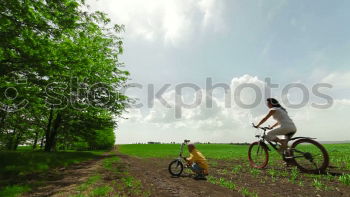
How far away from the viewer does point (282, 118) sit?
26.0 feet

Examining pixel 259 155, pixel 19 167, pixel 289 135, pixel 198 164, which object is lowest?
pixel 19 167

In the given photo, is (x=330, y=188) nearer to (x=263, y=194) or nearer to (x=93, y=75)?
(x=263, y=194)

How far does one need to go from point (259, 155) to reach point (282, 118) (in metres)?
2.51

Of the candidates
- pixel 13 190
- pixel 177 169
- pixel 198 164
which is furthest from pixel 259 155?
pixel 13 190

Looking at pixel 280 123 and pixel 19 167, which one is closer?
pixel 280 123

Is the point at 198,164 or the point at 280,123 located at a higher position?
the point at 280,123

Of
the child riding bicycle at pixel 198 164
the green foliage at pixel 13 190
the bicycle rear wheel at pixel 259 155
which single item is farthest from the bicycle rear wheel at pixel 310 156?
the green foliage at pixel 13 190

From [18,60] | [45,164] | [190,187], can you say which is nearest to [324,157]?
[190,187]

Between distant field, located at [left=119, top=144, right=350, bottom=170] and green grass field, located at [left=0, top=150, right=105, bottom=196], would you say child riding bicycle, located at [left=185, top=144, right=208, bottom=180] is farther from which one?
green grass field, located at [left=0, top=150, right=105, bottom=196]

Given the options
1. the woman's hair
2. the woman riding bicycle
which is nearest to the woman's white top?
the woman riding bicycle

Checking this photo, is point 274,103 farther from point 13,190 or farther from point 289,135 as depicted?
point 13,190

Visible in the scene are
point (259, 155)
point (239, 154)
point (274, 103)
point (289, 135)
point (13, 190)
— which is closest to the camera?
point (13, 190)

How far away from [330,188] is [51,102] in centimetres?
1748

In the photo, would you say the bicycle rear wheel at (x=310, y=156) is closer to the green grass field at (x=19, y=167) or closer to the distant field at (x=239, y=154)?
the distant field at (x=239, y=154)
